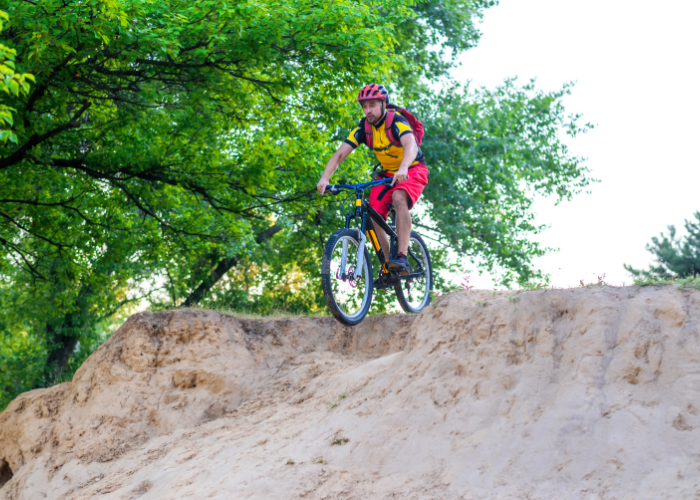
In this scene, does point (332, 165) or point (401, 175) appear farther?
point (332, 165)

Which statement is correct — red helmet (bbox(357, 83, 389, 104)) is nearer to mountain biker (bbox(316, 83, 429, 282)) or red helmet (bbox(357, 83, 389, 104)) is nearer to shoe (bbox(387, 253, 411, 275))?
mountain biker (bbox(316, 83, 429, 282))

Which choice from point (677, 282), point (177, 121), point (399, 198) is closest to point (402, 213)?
point (399, 198)

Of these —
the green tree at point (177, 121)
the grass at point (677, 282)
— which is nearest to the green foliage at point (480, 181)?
the green tree at point (177, 121)

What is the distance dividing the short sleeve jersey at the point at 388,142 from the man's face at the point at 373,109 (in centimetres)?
9

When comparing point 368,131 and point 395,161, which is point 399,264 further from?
point 368,131

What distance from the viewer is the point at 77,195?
41.9ft

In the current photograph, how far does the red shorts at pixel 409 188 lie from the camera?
7.32 metres

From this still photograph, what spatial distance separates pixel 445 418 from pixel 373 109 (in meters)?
3.74

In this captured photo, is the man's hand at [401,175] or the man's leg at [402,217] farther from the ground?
the man's hand at [401,175]

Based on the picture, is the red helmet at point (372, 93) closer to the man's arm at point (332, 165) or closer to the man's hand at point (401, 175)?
the man's arm at point (332, 165)

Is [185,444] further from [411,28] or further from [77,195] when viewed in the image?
[411,28]

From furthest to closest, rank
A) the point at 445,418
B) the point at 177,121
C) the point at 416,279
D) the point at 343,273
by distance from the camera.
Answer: the point at 177,121
the point at 416,279
the point at 343,273
the point at 445,418

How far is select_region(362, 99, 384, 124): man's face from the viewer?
23.9 ft

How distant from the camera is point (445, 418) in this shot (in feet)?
16.9
